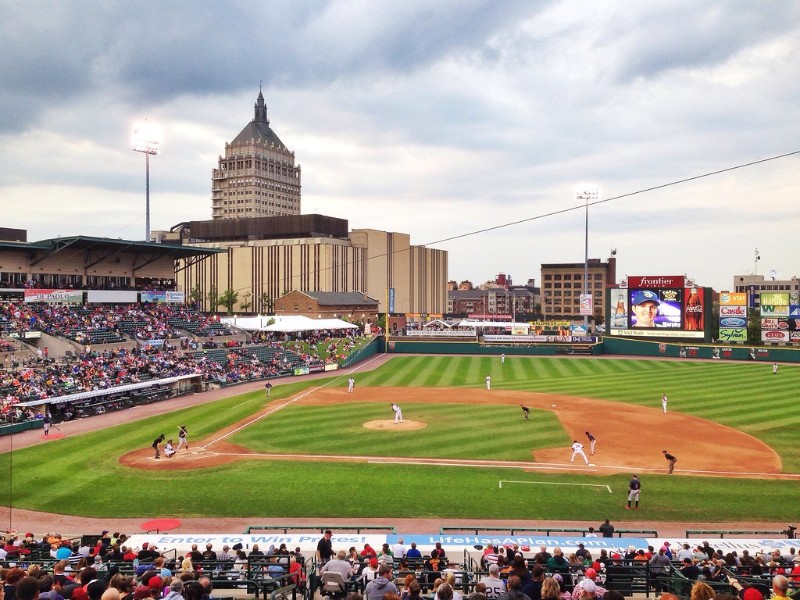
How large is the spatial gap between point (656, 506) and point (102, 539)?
56.5 feet

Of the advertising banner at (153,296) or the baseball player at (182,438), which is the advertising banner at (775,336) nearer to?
the baseball player at (182,438)

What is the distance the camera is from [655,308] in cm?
7269

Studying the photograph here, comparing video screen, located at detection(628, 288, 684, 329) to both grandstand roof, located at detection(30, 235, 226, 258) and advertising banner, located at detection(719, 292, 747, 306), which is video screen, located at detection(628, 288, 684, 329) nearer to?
advertising banner, located at detection(719, 292, 747, 306)

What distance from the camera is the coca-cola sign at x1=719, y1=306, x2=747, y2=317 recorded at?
71062 mm

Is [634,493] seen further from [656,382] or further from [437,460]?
[656,382]

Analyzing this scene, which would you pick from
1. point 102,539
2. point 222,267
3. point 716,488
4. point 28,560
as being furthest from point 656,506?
point 222,267

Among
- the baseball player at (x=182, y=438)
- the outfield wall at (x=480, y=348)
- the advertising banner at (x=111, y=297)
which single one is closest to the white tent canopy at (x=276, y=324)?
the outfield wall at (x=480, y=348)

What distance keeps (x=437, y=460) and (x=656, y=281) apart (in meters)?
55.6

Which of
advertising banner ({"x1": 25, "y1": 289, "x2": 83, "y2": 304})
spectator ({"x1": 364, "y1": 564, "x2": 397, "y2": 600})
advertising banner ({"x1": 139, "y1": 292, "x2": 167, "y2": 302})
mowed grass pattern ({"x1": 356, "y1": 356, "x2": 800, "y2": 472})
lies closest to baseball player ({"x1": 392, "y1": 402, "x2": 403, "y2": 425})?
mowed grass pattern ({"x1": 356, "y1": 356, "x2": 800, "y2": 472})

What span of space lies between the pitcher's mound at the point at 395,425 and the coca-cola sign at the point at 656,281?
4939 centimetres

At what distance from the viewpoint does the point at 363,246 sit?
136375mm

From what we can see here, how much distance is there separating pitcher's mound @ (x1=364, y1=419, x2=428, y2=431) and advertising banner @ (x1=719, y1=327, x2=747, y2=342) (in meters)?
53.4

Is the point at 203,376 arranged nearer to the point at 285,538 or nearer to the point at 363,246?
the point at 285,538

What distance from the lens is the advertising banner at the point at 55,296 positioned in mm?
51250
